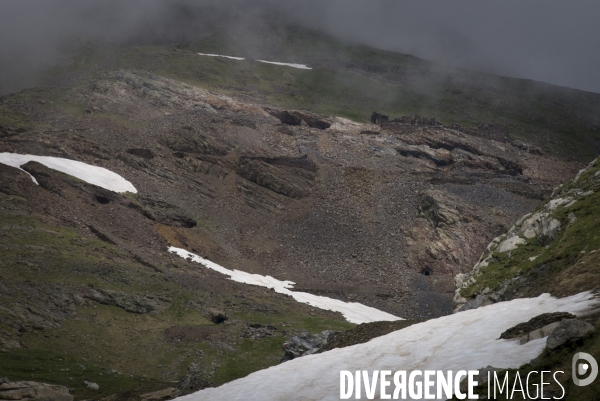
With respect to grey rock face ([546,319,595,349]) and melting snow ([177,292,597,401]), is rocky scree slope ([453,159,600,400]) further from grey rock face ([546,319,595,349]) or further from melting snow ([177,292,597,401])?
melting snow ([177,292,597,401])

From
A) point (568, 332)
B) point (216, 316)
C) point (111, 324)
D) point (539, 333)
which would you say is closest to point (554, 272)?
point (539, 333)

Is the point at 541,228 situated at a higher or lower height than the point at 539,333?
higher

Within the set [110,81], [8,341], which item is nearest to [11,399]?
[8,341]

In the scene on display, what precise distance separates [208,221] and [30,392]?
67.7 m

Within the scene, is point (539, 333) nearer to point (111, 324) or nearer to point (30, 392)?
point (30, 392)

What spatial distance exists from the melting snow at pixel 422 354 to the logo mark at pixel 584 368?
2.91m

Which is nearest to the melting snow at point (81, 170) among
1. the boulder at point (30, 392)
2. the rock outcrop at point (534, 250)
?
the boulder at point (30, 392)

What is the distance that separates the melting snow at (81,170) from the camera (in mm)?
90750

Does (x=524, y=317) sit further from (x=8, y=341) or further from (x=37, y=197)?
(x=37, y=197)

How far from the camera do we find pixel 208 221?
98.1m

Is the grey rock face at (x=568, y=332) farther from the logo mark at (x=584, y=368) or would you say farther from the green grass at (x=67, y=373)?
the green grass at (x=67, y=373)

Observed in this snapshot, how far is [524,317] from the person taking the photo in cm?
2541

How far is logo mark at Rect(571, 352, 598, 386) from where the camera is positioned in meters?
15.6

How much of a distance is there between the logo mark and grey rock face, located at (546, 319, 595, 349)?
4.03ft
